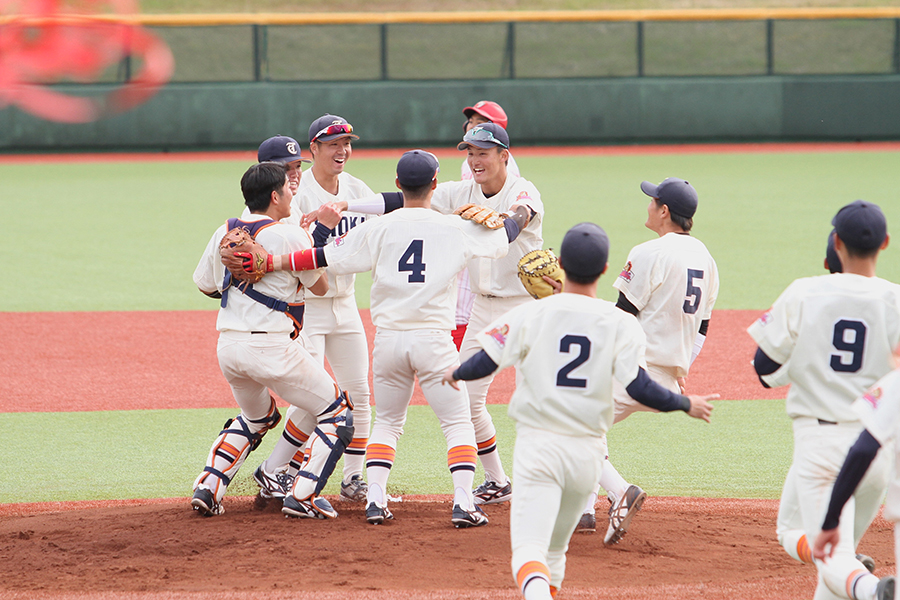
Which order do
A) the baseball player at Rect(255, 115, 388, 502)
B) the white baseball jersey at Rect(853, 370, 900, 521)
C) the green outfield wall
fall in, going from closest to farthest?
the white baseball jersey at Rect(853, 370, 900, 521), the baseball player at Rect(255, 115, 388, 502), the green outfield wall

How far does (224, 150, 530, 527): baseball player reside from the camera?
4848 millimetres

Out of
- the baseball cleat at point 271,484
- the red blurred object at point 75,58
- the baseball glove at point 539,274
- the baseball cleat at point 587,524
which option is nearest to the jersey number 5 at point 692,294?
the baseball glove at point 539,274

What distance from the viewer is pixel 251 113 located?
22.3m

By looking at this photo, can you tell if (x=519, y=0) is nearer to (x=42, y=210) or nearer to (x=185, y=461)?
(x=42, y=210)

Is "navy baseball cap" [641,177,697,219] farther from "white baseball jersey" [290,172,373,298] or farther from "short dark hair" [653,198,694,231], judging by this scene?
"white baseball jersey" [290,172,373,298]

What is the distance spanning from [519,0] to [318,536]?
30.7 m

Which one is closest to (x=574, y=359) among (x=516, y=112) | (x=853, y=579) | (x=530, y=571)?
(x=530, y=571)

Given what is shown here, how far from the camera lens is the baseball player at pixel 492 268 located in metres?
5.47

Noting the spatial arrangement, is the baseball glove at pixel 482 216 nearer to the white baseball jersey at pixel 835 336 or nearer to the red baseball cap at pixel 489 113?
the red baseball cap at pixel 489 113

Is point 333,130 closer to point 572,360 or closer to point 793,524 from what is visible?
point 572,360

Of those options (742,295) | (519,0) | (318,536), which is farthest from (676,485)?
(519,0)

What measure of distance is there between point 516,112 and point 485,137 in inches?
697

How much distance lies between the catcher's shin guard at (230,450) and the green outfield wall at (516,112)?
17519mm

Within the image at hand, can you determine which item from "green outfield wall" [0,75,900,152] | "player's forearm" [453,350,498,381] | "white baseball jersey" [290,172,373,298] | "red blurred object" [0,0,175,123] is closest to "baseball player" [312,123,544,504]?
"white baseball jersey" [290,172,373,298]
